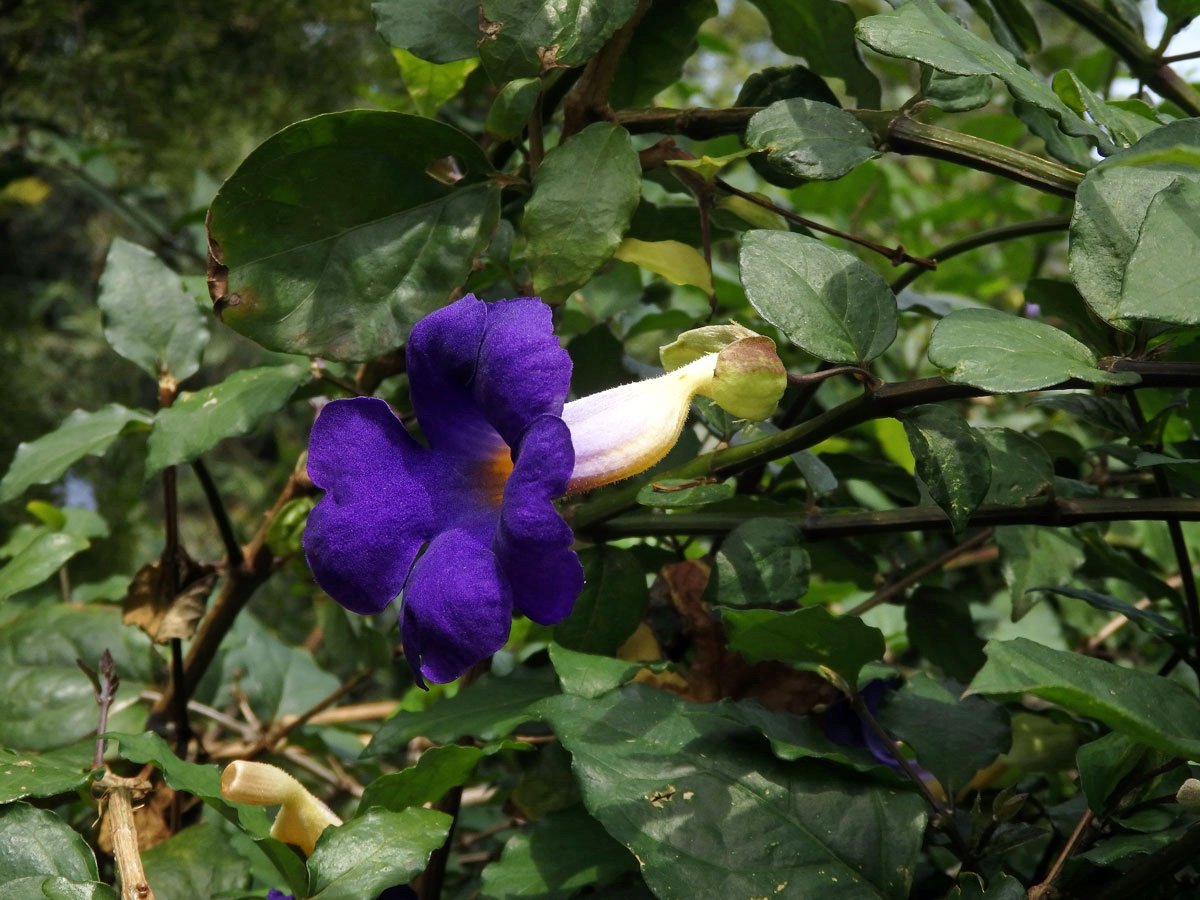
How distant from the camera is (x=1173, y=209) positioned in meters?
0.55

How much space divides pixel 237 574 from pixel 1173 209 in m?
0.91

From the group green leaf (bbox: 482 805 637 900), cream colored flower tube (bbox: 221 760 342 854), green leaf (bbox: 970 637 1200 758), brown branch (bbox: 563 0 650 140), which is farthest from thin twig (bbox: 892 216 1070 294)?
cream colored flower tube (bbox: 221 760 342 854)

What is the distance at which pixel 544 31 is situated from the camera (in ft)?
2.43

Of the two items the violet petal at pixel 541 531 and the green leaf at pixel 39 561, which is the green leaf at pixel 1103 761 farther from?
the green leaf at pixel 39 561

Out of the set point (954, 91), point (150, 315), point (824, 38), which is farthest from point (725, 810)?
point (150, 315)

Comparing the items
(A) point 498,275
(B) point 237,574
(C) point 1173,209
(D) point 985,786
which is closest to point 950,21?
(C) point 1173,209

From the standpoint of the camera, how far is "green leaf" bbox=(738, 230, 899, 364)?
67cm

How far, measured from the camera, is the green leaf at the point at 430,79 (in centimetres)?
103

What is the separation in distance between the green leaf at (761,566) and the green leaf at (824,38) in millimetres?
435

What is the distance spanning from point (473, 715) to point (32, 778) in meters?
0.32

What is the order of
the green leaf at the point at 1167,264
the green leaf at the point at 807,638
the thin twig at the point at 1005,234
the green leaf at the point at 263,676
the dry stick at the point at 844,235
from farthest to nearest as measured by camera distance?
the green leaf at the point at 263,676, the thin twig at the point at 1005,234, the dry stick at the point at 844,235, the green leaf at the point at 807,638, the green leaf at the point at 1167,264

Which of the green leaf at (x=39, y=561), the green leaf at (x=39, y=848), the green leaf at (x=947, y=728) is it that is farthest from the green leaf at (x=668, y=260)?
the green leaf at (x=39, y=561)

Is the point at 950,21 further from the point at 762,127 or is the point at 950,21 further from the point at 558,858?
the point at 558,858

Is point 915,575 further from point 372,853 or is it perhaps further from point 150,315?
point 150,315
